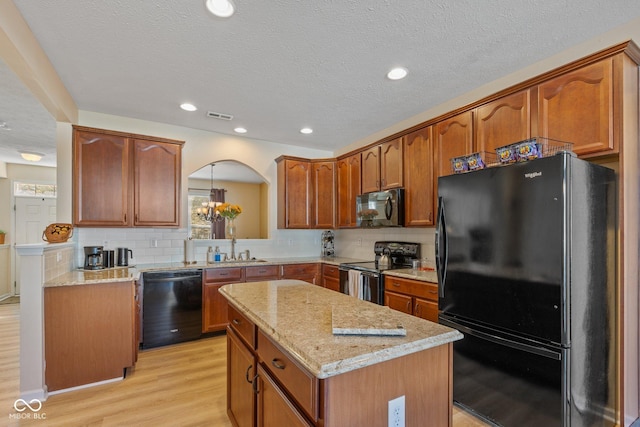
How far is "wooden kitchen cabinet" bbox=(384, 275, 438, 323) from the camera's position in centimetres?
267

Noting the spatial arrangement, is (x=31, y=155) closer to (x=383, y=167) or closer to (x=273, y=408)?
(x=383, y=167)

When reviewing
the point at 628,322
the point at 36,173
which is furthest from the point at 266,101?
the point at 36,173

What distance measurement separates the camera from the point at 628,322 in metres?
1.95

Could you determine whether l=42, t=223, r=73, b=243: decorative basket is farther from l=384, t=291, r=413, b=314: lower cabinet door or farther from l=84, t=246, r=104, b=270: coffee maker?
l=384, t=291, r=413, b=314: lower cabinet door

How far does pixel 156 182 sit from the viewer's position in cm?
360

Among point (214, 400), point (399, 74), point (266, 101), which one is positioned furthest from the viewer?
point (266, 101)

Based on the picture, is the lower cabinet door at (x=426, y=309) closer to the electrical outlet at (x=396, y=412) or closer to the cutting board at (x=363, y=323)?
the cutting board at (x=363, y=323)

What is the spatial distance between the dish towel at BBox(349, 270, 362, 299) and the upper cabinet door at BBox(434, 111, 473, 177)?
1.40 m

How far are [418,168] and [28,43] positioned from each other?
128 inches

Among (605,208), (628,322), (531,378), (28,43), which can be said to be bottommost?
(531,378)

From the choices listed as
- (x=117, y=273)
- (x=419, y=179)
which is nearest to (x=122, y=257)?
(x=117, y=273)

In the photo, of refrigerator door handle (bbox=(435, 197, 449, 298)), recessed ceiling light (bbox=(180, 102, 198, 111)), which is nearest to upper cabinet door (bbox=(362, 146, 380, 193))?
refrigerator door handle (bbox=(435, 197, 449, 298))

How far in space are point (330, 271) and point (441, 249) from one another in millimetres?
2016

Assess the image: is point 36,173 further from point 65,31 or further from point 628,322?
point 628,322
